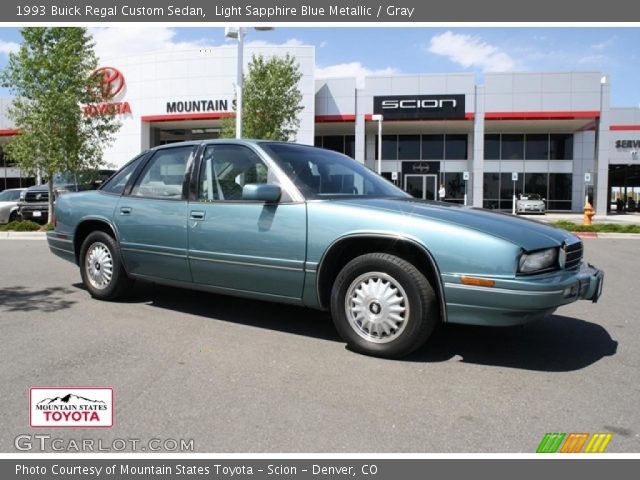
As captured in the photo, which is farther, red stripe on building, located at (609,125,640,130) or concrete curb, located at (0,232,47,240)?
red stripe on building, located at (609,125,640,130)

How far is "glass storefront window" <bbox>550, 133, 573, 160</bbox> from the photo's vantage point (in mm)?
33688

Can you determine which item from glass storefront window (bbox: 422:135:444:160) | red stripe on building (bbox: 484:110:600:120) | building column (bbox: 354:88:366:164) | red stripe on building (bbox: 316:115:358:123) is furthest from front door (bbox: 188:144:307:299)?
glass storefront window (bbox: 422:135:444:160)

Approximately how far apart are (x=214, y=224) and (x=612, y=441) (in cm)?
324

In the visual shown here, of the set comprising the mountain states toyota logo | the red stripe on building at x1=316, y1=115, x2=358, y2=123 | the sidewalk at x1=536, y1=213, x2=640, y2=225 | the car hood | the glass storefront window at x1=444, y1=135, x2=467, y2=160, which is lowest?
the mountain states toyota logo

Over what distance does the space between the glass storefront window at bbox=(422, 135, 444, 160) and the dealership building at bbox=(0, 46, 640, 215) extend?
7cm

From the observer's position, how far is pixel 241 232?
14.2 ft

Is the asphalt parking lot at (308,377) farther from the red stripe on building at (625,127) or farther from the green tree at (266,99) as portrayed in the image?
the red stripe on building at (625,127)

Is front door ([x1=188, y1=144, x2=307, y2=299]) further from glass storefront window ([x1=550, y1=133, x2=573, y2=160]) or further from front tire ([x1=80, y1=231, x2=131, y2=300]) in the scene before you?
glass storefront window ([x1=550, y1=133, x2=573, y2=160])

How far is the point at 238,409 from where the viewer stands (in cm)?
293

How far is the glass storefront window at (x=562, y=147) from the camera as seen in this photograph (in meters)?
33.7

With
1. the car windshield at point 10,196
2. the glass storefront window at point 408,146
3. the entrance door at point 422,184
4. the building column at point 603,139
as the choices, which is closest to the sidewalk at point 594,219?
the building column at point 603,139

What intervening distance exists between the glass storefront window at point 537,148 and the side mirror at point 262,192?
108 ft

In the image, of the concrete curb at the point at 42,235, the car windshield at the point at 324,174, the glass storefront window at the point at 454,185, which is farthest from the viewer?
the glass storefront window at the point at 454,185

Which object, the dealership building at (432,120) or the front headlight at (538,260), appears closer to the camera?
the front headlight at (538,260)
